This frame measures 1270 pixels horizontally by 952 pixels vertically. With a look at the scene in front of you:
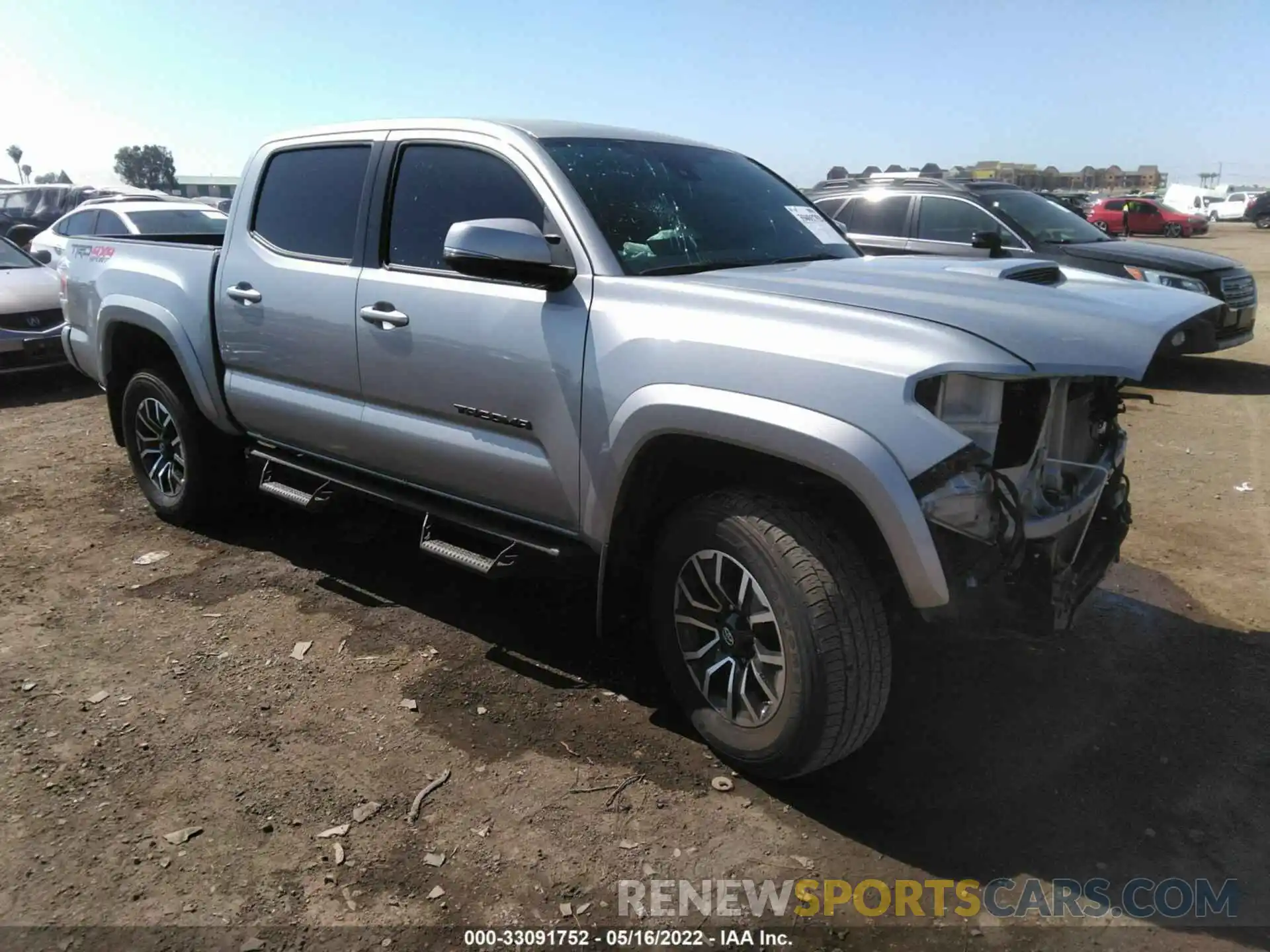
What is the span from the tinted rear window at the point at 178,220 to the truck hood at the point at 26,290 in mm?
2474

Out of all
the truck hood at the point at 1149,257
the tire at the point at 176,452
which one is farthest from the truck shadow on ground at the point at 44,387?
the truck hood at the point at 1149,257

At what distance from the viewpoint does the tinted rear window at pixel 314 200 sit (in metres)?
4.04

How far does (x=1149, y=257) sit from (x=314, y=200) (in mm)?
7802

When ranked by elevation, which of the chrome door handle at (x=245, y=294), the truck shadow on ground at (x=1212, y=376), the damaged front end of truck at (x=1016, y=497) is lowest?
the truck shadow on ground at (x=1212, y=376)

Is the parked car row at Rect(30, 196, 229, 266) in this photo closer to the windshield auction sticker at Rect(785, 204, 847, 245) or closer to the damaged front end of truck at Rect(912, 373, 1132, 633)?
the windshield auction sticker at Rect(785, 204, 847, 245)

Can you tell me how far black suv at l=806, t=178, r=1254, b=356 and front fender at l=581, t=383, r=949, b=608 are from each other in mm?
6196

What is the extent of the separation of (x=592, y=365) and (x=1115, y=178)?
289 feet

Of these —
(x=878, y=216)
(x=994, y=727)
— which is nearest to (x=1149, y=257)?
(x=878, y=216)

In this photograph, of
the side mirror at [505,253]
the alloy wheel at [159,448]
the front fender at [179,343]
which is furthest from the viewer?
the alloy wheel at [159,448]

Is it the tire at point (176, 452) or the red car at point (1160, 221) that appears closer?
the tire at point (176, 452)

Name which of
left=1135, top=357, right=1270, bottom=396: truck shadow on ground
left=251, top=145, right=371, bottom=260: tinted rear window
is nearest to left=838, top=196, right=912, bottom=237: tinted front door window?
left=1135, top=357, right=1270, bottom=396: truck shadow on ground

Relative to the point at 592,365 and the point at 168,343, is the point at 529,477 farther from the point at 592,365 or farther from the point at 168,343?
the point at 168,343

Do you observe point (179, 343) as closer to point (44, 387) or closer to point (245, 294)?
point (245, 294)

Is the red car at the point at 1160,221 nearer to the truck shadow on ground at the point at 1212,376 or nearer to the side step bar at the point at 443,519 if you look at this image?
the truck shadow on ground at the point at 1212,376
